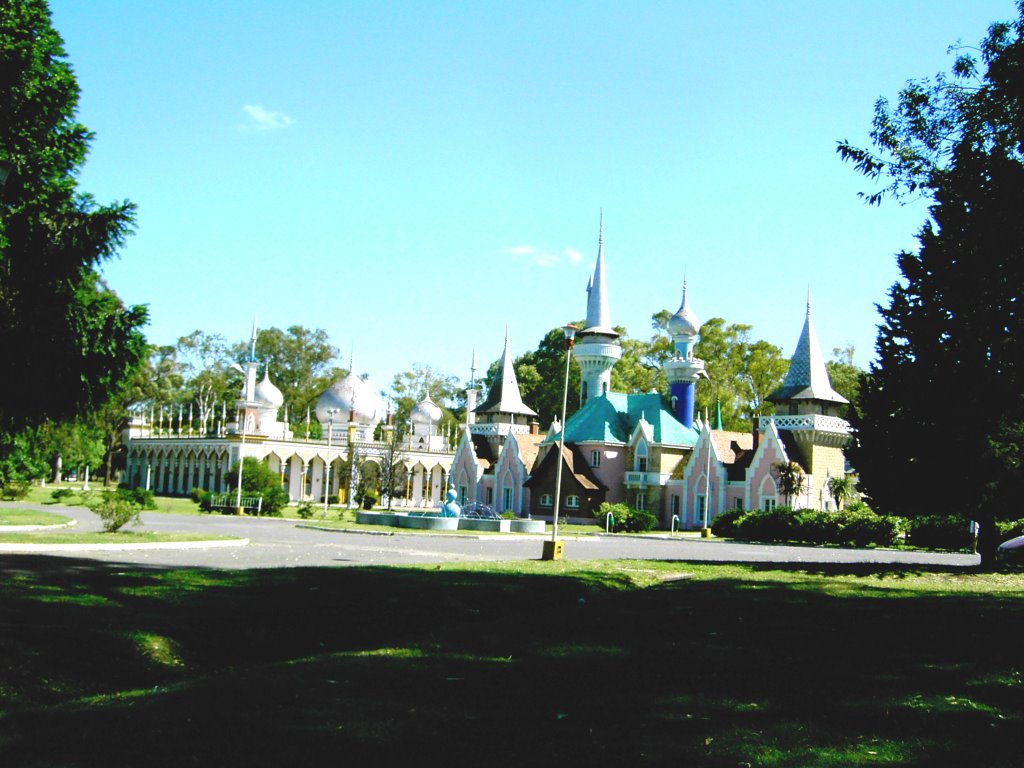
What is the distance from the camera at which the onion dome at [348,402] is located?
86.2 metres

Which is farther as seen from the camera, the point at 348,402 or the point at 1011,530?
the point at 348,402

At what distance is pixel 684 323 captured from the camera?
68688 millimetres

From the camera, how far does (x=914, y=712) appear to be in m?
7.55

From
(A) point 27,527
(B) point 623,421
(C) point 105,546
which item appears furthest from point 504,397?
(C) point 105,546

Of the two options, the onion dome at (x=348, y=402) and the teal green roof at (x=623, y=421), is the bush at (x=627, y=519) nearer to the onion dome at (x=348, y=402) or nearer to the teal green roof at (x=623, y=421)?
the teal green roof at (x=623, y=421)

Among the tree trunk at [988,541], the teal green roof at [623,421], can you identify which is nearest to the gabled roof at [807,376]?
the teal green roof at [623,421]

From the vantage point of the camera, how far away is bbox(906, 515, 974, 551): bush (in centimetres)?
4022

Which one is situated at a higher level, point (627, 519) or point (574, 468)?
point (574, 468)

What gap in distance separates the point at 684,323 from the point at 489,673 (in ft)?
201

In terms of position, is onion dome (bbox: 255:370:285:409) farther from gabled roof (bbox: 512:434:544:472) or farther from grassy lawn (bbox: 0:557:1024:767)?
grassy lawn (bbox: 0:557:1024:767)

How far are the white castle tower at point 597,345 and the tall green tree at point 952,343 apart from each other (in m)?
48.8

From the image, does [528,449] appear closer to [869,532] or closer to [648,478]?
[648,478]

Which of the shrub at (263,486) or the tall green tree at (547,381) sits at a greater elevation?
the tall green tree at (547,381)

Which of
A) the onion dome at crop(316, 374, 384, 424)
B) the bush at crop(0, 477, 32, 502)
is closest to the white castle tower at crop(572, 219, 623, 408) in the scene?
the onion dome at crop(316, 374, 384, 424)
